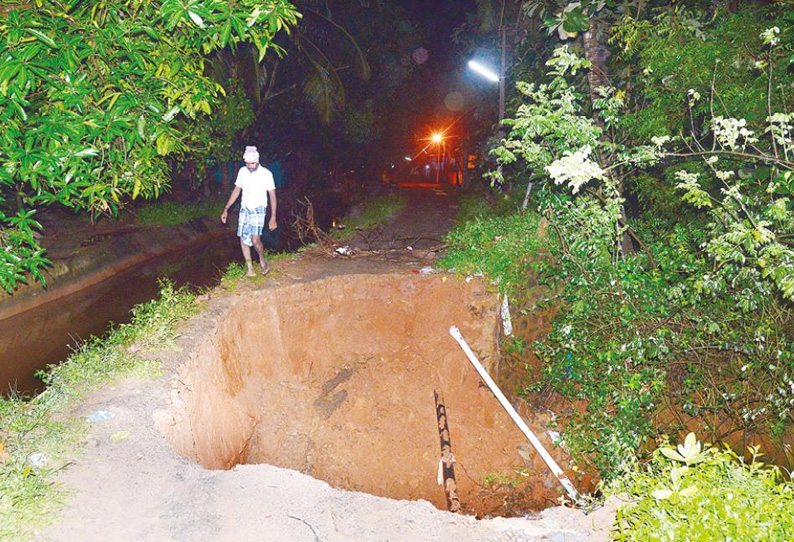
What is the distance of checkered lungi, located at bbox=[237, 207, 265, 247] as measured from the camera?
6.46 meters

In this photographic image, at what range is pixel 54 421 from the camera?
3.73 metres

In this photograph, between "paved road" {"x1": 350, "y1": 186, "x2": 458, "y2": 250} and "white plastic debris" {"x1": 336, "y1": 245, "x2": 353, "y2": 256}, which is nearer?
"white plastic debris" {"x1": 336, "y1": 245, "x2": 353, "y2": 256}

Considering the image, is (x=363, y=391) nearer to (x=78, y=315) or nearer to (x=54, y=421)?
(x=54, y=421)

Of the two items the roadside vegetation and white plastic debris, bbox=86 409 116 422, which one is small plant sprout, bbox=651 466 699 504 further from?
white plastic debris, bbox=86 409 116 422

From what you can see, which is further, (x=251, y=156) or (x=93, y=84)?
(x=251, y=156)

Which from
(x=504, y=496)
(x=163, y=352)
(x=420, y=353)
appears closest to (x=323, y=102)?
(x=420, y=353)

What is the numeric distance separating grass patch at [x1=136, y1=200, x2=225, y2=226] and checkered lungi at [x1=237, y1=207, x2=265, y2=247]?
9.66 meters

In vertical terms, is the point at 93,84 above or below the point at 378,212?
above

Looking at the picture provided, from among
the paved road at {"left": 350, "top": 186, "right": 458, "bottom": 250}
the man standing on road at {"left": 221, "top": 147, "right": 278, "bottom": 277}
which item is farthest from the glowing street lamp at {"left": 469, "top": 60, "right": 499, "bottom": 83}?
the man standing on road at {"left": 221, "top": 147, "right": 278, "bottom": 277}

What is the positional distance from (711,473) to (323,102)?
11.8 meters

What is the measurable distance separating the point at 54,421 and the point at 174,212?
1292 centimetres

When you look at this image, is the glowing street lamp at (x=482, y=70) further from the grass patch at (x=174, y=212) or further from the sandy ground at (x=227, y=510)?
the sandy ground at (x=227, y=510)

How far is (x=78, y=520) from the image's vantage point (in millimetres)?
2830

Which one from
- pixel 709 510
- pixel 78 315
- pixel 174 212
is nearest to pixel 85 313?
pixel 78 315
